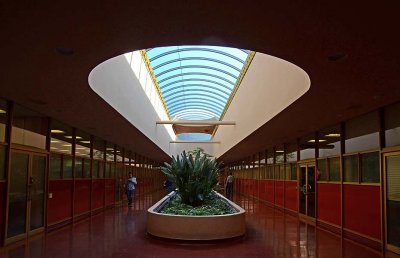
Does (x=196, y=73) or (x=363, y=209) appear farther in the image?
(x=196, y=73)

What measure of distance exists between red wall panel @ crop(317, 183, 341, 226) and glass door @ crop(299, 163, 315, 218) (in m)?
0.74

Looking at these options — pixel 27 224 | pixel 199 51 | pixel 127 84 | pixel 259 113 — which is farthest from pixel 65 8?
pixel 199 51

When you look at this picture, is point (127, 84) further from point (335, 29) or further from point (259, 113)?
point (335, 29)

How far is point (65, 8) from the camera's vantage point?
4.16 meters

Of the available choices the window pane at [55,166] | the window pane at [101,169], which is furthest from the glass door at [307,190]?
the window pane at [55,166]

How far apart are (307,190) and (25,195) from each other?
348 inches

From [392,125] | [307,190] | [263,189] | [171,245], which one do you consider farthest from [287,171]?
[171,245]

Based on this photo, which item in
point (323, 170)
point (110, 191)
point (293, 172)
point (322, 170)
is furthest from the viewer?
point (110, 191)

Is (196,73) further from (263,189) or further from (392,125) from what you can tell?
(392,125)

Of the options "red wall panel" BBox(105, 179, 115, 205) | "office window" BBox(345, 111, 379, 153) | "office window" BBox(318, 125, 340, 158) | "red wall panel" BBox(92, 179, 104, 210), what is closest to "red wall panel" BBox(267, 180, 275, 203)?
"office window" BBox(318, 125, 340, 158)

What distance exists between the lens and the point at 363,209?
994 centimetres

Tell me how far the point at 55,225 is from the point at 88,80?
19.4 feet

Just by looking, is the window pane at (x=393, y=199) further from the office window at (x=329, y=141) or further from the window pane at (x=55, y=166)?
the window pane at (x=55, y=166)

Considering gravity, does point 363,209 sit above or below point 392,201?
below
